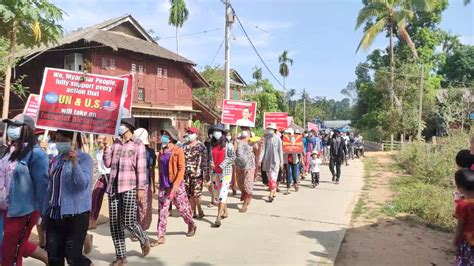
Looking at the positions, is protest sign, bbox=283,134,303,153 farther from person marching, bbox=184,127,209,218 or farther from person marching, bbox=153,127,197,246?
person marching, bbox=153,127,197,246

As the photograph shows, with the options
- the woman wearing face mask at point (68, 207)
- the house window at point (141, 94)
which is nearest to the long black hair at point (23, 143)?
the woman wearing face mask at point (68, 207)

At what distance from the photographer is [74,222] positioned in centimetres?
385

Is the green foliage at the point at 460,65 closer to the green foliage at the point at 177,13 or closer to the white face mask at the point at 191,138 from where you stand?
the green foliage at the point at 177,13

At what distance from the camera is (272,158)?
9500 mm

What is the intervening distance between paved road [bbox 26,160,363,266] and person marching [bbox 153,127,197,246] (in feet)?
1.15

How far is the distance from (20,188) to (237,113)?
7.62m

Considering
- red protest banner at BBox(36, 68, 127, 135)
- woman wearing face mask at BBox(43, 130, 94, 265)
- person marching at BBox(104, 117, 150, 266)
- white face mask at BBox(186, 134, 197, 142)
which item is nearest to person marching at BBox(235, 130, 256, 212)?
white face mask at BBox(186, 134, 197, 142)

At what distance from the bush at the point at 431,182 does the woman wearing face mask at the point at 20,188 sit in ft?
21.1

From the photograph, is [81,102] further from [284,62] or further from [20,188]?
[284,62]

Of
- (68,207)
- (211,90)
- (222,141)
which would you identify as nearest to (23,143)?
(68,207)

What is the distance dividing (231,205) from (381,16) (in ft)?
87.8

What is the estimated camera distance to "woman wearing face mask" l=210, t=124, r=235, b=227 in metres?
7.08

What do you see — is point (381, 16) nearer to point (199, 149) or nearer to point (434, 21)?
point (434, 21)

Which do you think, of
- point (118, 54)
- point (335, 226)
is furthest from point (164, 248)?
point (118, 54)
